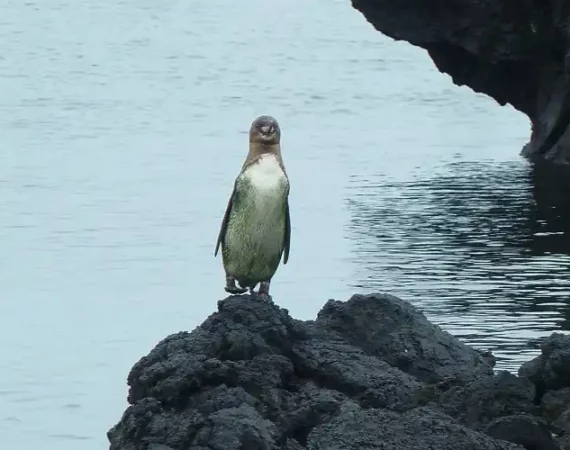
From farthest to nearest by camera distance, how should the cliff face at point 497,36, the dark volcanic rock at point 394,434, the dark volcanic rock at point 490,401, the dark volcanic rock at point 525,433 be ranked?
1. the cliff face at point 497,36
2. the dark volcanic rock at point 490,401
3. the dark volcanic rock at point 525,433
4. the dark volcanic rock at point 394,434

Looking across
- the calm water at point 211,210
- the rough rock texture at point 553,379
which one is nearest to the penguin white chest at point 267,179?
the rough rock texture at point 553,379

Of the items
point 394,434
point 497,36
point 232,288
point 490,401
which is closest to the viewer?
point 394,434

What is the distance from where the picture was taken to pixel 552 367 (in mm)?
8711

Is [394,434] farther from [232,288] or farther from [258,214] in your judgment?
[232,288]

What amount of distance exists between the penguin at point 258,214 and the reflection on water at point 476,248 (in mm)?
3191

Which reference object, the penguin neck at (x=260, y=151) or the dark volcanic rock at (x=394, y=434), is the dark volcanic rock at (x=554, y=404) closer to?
the dark volcanic rock at (x=394, y=434)

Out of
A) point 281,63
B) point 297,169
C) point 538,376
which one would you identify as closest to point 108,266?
point 297,169

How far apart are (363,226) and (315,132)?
9.05 metres

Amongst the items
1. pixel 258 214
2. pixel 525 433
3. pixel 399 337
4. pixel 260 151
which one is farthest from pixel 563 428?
pixel 260 151

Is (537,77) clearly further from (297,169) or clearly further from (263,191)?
(263,191)

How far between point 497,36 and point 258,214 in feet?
39.5

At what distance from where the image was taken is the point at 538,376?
8.77 m

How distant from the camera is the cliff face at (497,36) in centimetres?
2052

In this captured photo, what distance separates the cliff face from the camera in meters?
20.5
